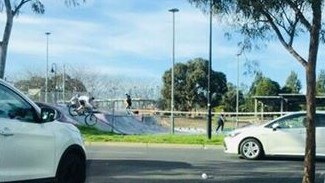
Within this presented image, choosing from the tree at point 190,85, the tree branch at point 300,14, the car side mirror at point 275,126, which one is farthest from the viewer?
the tree at point 190,85

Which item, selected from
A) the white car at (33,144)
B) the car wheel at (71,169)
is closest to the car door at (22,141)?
the white car at (33,144)

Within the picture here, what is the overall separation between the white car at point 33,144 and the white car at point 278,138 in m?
9.93

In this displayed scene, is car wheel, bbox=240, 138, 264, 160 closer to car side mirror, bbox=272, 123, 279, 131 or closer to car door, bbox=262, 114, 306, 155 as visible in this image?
car door, bbox=262, 114, 306, 155

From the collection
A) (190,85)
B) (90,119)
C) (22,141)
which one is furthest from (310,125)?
(190,85)

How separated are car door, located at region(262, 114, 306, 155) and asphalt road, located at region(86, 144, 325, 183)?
308 mm

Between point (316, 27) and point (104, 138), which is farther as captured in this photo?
point (104, 138)

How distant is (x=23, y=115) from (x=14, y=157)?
0.61m

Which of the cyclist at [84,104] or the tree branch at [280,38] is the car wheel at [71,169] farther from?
the cyclist at [84,104]

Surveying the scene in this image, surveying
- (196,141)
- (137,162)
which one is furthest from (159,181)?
(196,141)

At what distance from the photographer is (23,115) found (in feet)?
27.6

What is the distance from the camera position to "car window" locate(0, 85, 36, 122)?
8.07 meters

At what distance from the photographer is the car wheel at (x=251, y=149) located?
18.8 m

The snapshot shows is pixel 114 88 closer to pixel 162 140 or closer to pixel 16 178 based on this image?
pixel 162 140

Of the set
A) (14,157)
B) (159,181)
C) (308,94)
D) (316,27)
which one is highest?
(316,27)
